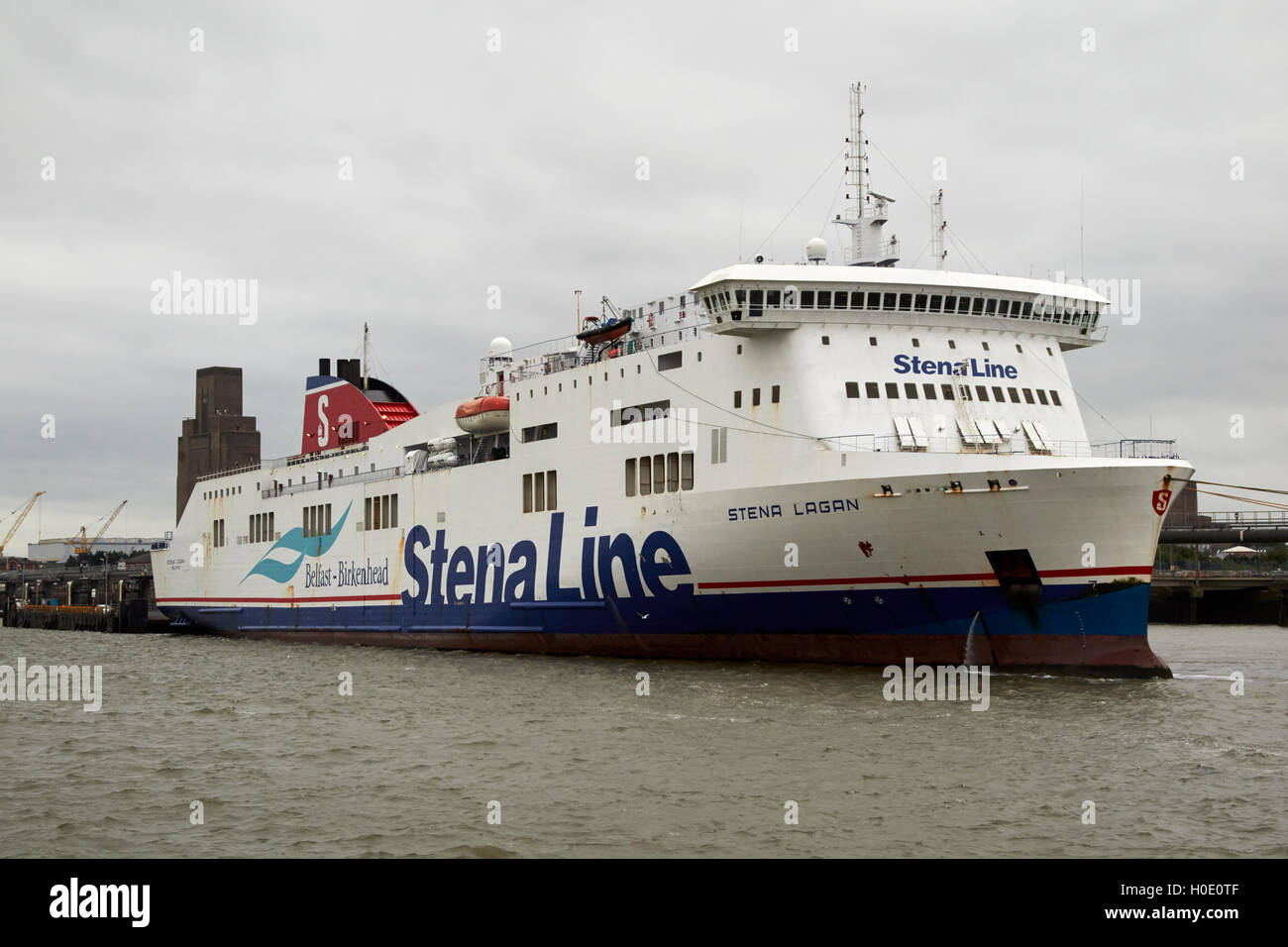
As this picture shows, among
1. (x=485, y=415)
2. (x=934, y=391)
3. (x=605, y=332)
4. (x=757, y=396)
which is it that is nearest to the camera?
(x=934, y=391)

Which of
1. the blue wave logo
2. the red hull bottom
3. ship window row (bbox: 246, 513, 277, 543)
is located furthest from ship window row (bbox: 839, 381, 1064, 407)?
ship window row (bbox: 246, 513, 277, 543)

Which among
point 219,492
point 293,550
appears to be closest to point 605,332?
point 293,550

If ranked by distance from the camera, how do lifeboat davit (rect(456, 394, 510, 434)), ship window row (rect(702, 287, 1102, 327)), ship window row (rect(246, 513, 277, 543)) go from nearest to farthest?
1. ship window row (rect(702, 287, 1102, 327))
2. lifeboat davit (rect(456, 394, 510, 434))
3. ship window row (rect(246, 513, 277, 543))

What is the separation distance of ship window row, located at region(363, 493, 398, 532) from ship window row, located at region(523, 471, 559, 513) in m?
6.99

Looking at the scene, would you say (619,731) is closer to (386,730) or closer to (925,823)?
(386,730)

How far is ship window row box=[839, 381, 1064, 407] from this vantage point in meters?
24.5

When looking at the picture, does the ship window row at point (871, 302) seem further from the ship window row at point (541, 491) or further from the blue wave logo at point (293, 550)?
the blue wave logo at point (293, 550)

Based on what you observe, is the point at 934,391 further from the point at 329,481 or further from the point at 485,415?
the point at 329,481

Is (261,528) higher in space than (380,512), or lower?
lower

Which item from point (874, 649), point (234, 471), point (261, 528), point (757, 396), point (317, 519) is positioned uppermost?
point (234, 471)

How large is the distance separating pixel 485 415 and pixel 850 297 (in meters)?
11.4

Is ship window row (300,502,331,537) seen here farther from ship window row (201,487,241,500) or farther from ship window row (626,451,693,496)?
ship window row (626,451,693,496)

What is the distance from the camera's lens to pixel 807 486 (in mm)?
23219
